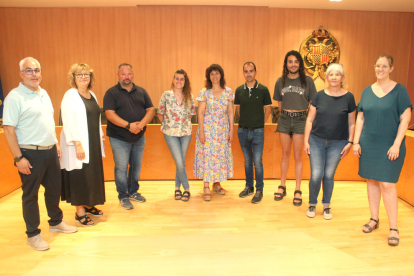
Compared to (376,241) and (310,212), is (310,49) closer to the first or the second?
(310,212)

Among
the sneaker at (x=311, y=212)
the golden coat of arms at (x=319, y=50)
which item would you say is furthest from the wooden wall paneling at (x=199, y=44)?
the sneaker at (x=311, y=212)

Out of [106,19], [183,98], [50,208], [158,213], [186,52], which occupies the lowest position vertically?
[158,213]

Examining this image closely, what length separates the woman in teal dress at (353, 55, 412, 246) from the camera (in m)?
2.45

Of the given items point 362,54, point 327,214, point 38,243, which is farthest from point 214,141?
Answer: point 362,54

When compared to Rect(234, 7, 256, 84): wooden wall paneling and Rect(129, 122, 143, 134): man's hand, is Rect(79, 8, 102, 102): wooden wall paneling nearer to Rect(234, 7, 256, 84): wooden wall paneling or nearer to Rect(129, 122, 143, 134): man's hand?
Rect(234, 7, 256, 84): wooden wall paneling

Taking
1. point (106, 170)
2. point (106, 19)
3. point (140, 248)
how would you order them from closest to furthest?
1. point (140, 248)
2. point (106, 170)
3. point (106, 19)

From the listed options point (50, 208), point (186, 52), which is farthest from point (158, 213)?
point (186, 52)

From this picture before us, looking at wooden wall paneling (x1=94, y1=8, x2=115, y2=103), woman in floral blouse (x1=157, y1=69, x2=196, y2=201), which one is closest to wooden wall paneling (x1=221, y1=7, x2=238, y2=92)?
wooden wall paneling (x1=94, y1=8, x2=115, y2=103)

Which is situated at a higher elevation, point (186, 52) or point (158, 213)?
point (186, 52)

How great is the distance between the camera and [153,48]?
18.9 feet

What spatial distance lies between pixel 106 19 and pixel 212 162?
3751 mm

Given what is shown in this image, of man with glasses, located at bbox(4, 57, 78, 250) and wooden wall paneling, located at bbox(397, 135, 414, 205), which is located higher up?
man with glasses, located at bbox(4, 57, 78, 250)

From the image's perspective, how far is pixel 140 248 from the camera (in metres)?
1.38

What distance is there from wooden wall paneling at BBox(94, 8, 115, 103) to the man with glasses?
11.3 ft
